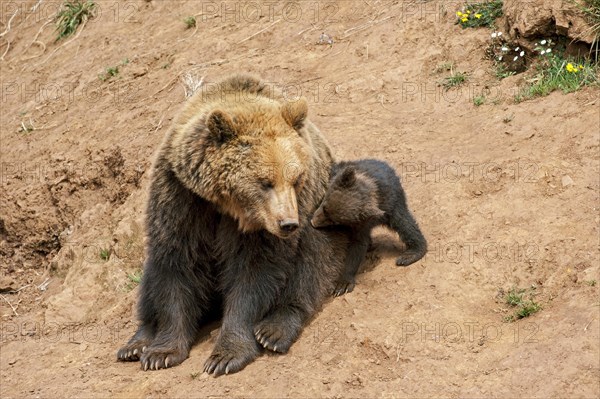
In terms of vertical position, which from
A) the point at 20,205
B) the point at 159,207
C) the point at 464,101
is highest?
the point at 159,207

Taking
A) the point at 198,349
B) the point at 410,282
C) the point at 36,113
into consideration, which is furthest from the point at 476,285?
the point at 36,113

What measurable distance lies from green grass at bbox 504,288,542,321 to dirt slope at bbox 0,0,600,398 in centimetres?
7

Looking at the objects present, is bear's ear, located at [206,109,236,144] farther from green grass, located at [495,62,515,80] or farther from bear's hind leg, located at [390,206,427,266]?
green grass, located at [495,62,515,80]

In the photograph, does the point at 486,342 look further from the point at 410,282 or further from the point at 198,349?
the point at 198,349

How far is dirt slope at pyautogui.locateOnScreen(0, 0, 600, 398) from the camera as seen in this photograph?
18.5 feet

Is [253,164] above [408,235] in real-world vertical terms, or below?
above

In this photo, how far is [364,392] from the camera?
5.39 m

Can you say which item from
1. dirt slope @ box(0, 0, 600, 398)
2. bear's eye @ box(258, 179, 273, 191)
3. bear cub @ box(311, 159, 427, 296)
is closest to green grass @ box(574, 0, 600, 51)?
dirt slope @ box(0, 0, 600, 398)

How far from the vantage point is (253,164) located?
564 centimetres

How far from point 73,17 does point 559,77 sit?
7734 mm

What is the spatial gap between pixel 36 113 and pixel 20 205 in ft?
5.97

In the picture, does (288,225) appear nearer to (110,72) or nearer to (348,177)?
(348,177)

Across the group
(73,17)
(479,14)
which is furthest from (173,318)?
(73,17)

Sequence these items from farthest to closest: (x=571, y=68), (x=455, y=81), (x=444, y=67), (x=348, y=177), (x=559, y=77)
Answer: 1. (x=444, y=67)
2. (x=455, y=81)
3. (x=559, y=77)
4. (x=571, y=68)
5. (x=348, y=177)
